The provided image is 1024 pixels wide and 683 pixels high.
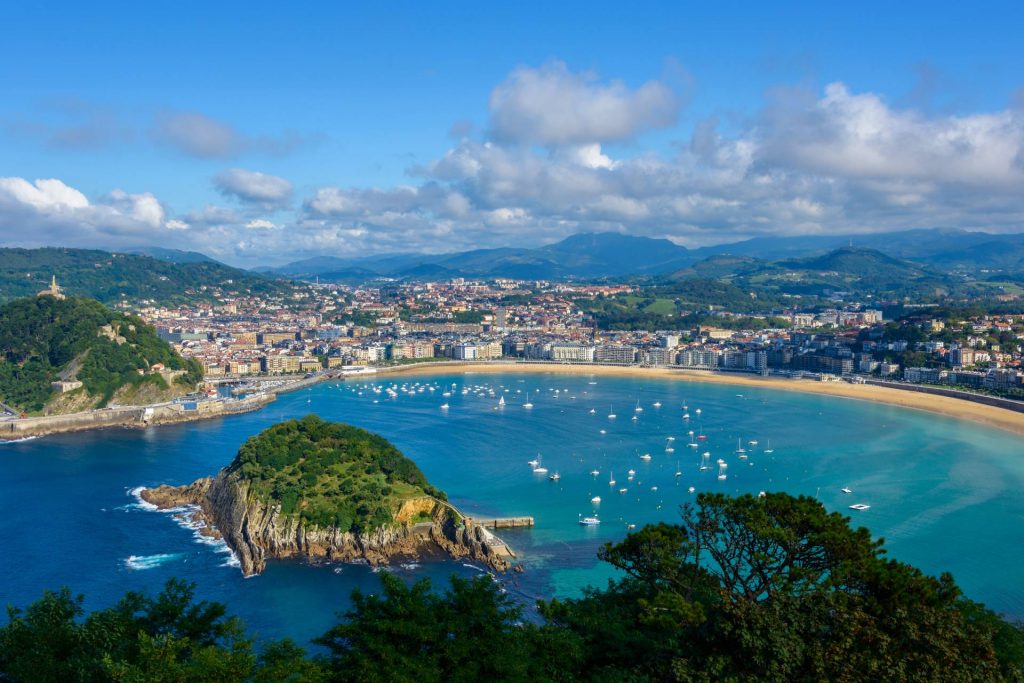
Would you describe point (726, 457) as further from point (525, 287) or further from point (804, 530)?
point (525, 287)

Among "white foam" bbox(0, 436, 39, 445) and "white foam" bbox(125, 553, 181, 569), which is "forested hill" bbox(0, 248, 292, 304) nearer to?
"white foam" bbox(0, 436, 39, 445)

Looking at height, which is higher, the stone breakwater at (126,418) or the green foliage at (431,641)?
the green foliage at (431,641)

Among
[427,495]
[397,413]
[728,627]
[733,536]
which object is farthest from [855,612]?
[397,413]

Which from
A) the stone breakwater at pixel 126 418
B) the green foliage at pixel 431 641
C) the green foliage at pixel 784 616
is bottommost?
the stone breakwater at pixel 126 418

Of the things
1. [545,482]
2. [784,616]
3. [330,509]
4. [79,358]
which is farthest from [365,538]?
[79,358]

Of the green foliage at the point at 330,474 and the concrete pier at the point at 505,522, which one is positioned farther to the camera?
the concrete pier at the point at 505,522

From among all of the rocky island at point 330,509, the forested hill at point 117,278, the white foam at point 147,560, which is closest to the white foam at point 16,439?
the rocky island at point 330,509

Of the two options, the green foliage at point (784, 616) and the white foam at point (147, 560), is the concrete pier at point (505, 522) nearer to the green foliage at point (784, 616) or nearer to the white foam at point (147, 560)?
the white foam at point (147, 560)

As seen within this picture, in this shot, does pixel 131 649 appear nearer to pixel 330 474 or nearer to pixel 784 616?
pixel 784 616
